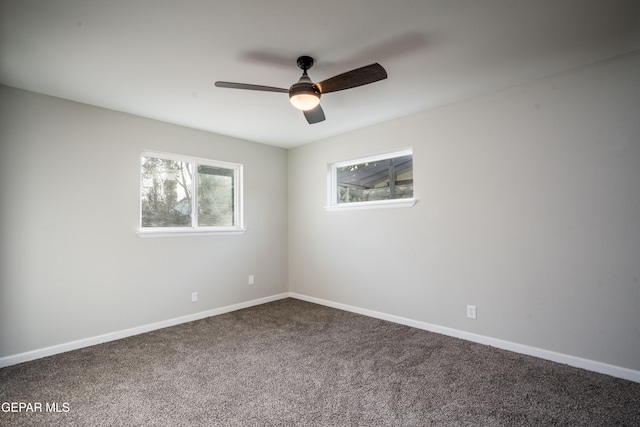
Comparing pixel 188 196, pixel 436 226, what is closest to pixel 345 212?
pixel 436 226

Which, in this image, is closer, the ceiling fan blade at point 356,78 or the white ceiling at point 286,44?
the white ceiling at point 286,44

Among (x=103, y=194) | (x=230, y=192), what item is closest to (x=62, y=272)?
(x=103, y=194)

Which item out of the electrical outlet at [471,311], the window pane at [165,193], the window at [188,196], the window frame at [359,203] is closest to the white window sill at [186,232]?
the window at [188,196]

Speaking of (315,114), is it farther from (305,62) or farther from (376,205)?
(376,205)

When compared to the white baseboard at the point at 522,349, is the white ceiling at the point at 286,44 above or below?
above

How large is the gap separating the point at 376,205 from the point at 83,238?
3.06 metres

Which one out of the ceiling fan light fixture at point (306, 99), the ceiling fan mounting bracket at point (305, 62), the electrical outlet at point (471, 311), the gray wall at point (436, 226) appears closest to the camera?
the ceiling fan light fixture at point (306, 99)

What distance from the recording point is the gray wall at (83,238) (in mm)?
2703

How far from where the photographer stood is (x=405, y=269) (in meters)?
3.57

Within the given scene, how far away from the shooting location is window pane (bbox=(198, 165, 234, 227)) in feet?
13.4

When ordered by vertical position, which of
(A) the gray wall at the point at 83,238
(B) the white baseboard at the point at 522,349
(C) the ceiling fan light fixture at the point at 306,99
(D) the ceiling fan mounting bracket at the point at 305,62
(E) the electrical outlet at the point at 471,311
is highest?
(D) the ceiling fan mounting bracket at the point at 305,62

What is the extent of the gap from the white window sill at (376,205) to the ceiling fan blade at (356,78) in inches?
66.9

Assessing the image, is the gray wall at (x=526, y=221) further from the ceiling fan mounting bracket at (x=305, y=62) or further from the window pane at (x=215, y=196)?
the window pane at (x=215, y=196)

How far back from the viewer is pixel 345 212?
13.8ft
